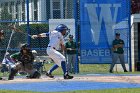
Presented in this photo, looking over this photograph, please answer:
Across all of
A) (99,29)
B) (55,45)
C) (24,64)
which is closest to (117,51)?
(99,29)

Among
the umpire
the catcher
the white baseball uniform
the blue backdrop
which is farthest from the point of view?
the blue backdrop

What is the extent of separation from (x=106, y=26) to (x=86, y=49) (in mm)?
1507

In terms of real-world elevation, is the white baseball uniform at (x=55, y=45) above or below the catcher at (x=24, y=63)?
above

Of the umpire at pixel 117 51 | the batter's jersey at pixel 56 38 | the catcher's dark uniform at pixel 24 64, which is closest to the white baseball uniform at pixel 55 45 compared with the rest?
the batter's jersey at pixel 56 38

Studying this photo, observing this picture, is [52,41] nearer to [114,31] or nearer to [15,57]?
[15,57]

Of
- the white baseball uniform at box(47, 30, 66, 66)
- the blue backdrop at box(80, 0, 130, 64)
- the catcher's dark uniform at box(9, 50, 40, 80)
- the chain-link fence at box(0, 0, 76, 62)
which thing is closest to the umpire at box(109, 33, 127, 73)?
the blue backdrop at box(80, 0, 130, 64)

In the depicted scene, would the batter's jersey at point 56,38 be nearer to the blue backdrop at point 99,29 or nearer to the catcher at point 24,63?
the catcher at point 24,63

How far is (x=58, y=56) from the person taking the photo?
57.6 feet

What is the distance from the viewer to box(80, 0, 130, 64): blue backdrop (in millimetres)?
24688

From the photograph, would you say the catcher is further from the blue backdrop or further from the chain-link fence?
the blue backdrop

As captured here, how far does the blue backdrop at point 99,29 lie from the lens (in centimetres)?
2469

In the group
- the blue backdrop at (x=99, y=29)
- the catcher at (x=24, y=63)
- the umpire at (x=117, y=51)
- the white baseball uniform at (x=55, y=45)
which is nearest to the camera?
the white baseball uniform at (x=55, y=45)

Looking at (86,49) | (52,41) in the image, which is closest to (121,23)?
(86,49)

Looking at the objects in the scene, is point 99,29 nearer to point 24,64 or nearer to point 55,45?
point 55,45
